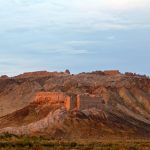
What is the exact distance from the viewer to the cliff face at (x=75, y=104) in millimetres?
84938

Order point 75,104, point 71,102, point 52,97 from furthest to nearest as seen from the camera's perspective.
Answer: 1. point 52,97
2. point 75,104
3. point 71,102

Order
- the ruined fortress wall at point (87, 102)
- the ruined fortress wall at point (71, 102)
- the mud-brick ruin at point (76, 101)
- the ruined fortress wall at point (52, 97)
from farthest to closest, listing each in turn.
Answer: the ruined fortress wall at point (52, 97)
the ruined fortress wall at point (71, 102)
the mud-brick ruin at point (76, 101)
the ruined fortress wall at point (87, 102)

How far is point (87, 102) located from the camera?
8969cm

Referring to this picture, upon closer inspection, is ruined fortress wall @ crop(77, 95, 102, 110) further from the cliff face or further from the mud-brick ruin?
the cliff face

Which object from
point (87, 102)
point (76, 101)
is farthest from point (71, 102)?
point (87, 102)

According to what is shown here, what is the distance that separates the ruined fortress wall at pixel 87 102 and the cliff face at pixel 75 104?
0.19 metres

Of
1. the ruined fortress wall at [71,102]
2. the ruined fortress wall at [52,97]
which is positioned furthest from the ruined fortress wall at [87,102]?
the ruined fortress wall at [52,97]

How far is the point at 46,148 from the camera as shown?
130ft

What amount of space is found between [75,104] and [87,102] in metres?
1.54

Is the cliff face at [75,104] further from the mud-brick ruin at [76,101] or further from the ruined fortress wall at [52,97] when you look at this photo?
the mud-brick ruin at [76,101]

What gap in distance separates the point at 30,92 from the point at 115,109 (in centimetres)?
2202

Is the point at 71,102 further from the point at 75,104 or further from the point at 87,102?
the point at 87,102

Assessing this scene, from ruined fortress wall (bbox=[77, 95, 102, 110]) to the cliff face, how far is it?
187 millimetres

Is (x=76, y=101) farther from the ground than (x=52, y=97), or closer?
closer
